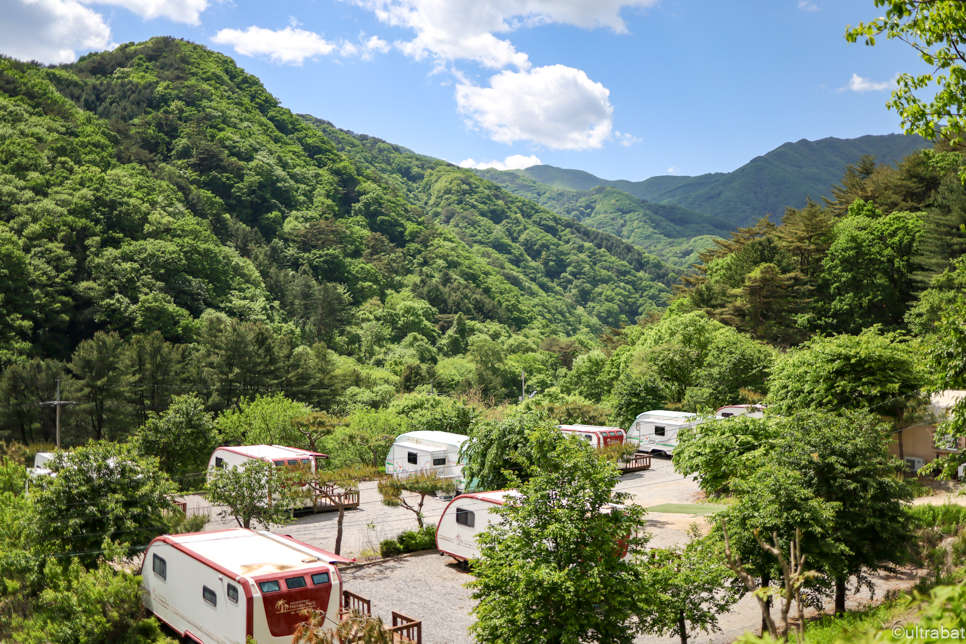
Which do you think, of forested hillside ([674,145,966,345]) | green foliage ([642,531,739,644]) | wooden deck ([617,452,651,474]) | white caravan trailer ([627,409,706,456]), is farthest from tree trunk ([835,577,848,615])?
forested hillside ([674,145,966,345])

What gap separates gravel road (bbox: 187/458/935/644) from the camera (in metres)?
14.2

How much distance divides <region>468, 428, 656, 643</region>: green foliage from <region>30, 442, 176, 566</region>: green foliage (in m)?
9.95

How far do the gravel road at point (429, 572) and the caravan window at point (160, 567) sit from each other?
4.62 meters

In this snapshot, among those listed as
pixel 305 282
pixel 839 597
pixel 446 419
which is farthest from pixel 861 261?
A: pixel 305 282

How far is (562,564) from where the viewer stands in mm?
9273

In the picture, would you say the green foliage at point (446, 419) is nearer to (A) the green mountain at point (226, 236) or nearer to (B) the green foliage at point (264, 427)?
(B) the green foliage at point (264, 427)

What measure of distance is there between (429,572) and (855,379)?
15084 mm

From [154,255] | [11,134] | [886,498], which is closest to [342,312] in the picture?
[154,255]

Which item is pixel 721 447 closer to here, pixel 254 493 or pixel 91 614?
pixel 254 493

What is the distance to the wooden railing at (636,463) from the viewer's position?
101 feet

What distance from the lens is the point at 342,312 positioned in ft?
294

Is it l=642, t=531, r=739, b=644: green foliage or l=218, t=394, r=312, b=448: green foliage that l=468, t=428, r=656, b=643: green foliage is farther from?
l=218, t=394, r=312, b=448: green foliage

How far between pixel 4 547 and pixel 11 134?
8256 cm

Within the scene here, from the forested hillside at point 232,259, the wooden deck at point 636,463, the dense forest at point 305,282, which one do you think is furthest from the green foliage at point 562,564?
the forested hillside at point 232,259
